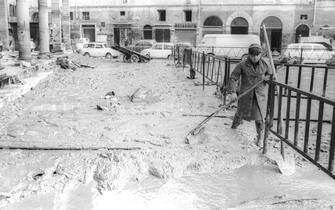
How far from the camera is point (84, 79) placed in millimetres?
14078

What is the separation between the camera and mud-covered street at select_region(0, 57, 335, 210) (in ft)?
14.1

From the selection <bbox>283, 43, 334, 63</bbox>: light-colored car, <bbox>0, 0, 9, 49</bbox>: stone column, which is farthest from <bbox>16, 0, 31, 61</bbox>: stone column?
<bbox>0, 0, 9, 49</bbox>: stone column

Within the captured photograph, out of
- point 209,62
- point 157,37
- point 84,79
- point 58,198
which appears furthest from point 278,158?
point 157,37

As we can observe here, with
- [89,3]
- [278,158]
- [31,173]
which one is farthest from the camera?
[89,3]

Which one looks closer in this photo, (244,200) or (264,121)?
(244,200)

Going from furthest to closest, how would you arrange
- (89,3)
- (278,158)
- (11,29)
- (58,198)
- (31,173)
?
(89,3)
(11,29)
(278,158)
(31,173)
(58,198)

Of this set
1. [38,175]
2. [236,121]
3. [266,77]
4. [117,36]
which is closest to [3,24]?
[117,36]

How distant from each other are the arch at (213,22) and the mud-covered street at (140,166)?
3096cm

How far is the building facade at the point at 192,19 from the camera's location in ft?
119

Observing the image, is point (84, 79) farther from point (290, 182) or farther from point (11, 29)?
point (11, 29)

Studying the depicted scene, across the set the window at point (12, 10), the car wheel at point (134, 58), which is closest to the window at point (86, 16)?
the window at point (12, 10)

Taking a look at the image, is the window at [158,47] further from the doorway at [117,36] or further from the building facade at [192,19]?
the doorway at [117,36]

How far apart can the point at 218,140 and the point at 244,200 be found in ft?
6.12

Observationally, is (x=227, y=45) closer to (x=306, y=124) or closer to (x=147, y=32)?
(x=147, y=32)
